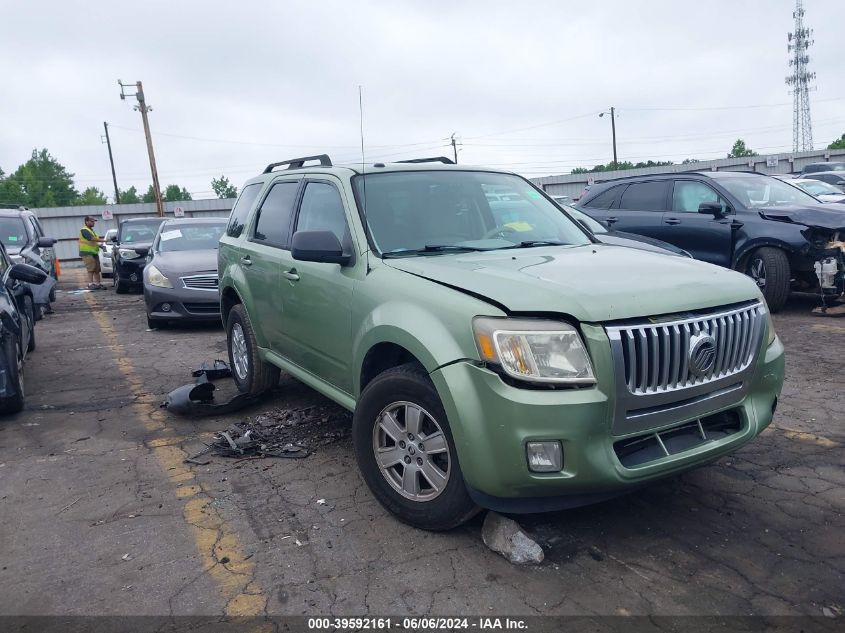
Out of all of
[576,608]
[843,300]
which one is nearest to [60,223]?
[843,300]

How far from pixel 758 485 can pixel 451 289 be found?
2.07 m

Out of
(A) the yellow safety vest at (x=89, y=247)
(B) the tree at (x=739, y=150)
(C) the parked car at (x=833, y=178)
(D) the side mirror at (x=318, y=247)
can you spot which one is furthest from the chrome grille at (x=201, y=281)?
(B) the tree at (x=739, y=150)

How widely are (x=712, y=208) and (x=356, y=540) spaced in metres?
7.11

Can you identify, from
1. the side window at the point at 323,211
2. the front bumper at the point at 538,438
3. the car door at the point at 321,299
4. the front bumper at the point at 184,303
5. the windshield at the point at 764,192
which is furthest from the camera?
the front bumper at the point at 184,303

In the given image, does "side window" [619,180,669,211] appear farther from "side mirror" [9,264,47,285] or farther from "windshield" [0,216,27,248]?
"windshield" [0,216,27,248]

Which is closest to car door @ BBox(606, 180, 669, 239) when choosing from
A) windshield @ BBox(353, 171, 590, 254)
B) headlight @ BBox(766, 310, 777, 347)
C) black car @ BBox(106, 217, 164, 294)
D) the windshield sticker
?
windshield @ BBox(353, 171, 590, 254)

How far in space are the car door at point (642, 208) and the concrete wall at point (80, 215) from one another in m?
27.9

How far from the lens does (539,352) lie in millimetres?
2832

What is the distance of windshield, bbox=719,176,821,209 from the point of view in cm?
881

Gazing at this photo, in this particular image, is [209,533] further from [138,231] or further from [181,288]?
[138,231]

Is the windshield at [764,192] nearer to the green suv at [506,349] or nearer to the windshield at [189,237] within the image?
the green suv at [506,349]

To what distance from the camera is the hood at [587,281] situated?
9.45 ft

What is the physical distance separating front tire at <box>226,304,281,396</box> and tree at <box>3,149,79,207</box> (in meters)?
88.2

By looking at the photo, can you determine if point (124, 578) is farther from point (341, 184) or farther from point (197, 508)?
point (341, 184)
